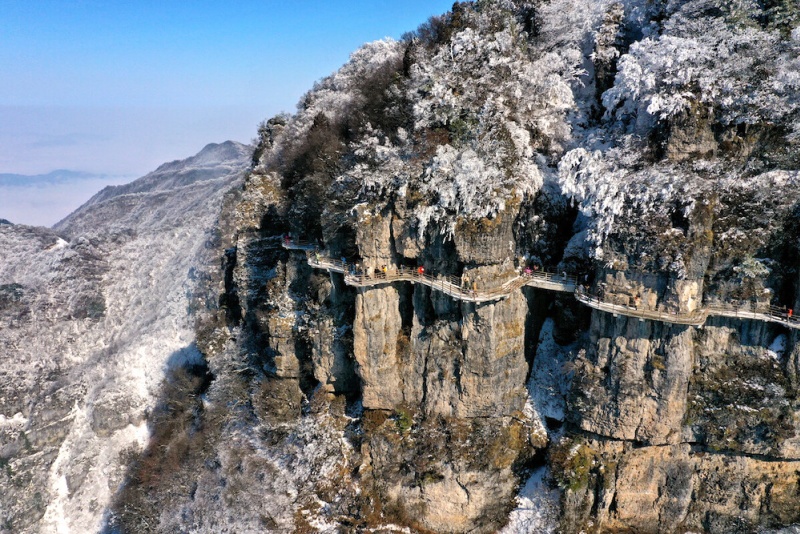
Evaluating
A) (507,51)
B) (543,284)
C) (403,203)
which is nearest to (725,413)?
(543,284)

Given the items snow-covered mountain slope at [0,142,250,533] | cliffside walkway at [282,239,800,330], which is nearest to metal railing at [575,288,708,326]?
cliffside walkway at [282,239,800,330]

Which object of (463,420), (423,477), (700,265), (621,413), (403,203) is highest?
(403,203)

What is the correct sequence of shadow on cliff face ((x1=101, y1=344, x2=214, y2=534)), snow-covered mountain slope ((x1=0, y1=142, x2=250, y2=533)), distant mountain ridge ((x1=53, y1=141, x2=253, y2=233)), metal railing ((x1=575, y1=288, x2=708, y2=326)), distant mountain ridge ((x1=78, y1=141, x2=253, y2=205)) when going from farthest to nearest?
distant mountain ridge ((x1=78, y1=141, x2=253, y2=205))
distant mountain ridge ((x1=53, y1=141, x2=253, y2=233))
snow-covered mountain slope ((x1=0, y1=142, x2=250, y2=533))
shadow on cliff face ((x1=101, y1=344, x2=214, y2=534))
metal railing ((x1=575, y1=288, x2=708, y2=326))

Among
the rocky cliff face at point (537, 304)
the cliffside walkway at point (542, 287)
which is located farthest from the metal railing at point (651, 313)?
the rocky cliff face at point (537, 304)

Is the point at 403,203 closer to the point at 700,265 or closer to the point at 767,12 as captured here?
the point at 700,265

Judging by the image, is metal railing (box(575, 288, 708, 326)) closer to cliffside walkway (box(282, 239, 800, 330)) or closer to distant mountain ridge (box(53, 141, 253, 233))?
cliffside walkway (box(282, 239, 800, 330))

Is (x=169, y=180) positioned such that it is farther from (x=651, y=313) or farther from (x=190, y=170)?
(x=651, y=313)

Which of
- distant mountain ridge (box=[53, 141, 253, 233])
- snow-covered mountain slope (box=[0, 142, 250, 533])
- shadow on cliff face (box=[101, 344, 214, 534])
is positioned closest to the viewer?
shadow on cliff face (box=[101, 344, 214, 534])

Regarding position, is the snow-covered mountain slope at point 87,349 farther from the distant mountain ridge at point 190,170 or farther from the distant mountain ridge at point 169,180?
the distant mountain ridge at point 190,170
